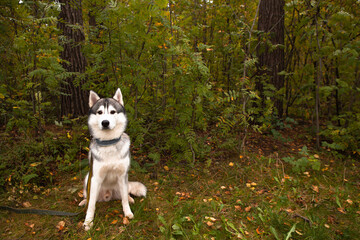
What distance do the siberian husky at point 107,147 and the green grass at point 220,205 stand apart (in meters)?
0.33

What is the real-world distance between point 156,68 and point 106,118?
5.27ft

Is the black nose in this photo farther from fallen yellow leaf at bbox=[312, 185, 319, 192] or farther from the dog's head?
fallen yellow leaf at bbox=[312, 185, 319, 192]

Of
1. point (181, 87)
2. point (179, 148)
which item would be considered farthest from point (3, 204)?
point (181, 87)

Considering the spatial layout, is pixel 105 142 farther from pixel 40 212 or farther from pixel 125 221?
pixel 40 212

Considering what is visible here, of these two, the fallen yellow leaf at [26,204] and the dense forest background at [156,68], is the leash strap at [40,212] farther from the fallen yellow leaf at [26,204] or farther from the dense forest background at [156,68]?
the dense forest background at [156,68]

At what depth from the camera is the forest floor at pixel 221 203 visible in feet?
8.87

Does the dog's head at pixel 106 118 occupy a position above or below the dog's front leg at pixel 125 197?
above

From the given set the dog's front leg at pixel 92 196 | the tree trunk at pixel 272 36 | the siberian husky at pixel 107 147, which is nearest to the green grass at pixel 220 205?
the dog's front leg at pixel 92 196

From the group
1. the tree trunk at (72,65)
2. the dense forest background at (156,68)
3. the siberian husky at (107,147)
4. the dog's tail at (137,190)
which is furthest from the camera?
the tree trunk at (72,65)

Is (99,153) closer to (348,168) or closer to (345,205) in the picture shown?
(345,205)

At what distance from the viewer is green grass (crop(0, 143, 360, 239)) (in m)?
2.70

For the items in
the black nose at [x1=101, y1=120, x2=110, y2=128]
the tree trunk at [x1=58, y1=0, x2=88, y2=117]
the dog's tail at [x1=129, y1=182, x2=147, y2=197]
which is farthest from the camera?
the tree trunk at [x1=58, y1=0, x2=88, y2=117]

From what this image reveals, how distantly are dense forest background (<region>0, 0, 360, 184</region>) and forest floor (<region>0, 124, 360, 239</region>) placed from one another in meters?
0.44

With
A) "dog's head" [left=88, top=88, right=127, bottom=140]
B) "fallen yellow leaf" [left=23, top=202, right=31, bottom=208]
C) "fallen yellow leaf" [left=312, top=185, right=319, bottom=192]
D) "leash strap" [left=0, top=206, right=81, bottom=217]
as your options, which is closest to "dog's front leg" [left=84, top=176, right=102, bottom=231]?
"leash strap" [left=0, top=206, right=81, bottom=217]
